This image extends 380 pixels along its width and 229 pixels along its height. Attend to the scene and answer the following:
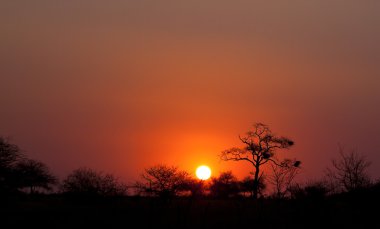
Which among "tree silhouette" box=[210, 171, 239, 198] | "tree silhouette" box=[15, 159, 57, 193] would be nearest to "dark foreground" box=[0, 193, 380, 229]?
"tree silhouette" box=[15, 159, 57, 193]

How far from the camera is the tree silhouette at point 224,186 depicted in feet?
330

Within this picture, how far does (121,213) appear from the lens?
3247 cm

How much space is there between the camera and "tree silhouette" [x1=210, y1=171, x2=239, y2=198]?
10044 centimetres

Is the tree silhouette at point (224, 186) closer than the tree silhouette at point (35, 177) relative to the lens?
No

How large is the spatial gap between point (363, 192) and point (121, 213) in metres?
15.2

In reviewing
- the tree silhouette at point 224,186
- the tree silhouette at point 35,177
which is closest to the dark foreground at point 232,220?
the tree silhouette at point 35,177

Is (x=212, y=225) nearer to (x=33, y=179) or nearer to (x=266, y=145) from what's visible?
(x=266, y=145)

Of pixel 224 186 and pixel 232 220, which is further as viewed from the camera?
pixel 224 186

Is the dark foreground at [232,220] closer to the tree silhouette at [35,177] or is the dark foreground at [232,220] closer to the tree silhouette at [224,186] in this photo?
the tree silhouette at [35,177]

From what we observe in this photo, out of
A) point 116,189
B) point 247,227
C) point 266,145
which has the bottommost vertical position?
point 247,227

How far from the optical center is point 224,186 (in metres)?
103

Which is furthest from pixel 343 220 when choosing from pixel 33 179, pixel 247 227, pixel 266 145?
pixel 33 179

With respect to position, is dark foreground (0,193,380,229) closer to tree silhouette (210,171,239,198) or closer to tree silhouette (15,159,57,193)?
tree silhouette (15,159,57,193)

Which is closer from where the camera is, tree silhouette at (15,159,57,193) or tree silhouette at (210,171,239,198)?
tree silhouette at (15,159,57,193)
